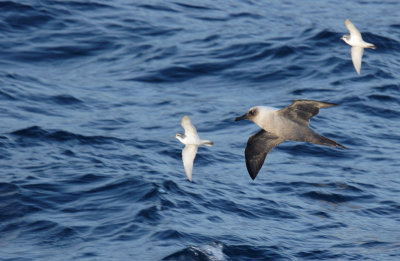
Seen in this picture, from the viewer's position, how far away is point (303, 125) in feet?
34.0

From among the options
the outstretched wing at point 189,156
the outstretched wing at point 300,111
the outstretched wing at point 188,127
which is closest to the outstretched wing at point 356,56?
the outstretched wing at point 300,111

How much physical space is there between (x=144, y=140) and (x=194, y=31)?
7439mm

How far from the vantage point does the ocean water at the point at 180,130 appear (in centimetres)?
1369

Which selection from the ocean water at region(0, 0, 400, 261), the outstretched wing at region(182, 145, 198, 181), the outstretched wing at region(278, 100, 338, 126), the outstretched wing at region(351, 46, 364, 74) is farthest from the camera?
the ocean water at region(0, 0, 400, 261)

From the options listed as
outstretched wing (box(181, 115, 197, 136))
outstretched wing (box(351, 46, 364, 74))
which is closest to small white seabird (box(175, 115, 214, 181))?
outstretched wing (box(181, 115, 197, 136))

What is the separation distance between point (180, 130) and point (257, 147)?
623 cm

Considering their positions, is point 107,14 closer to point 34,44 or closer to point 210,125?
point 34,44

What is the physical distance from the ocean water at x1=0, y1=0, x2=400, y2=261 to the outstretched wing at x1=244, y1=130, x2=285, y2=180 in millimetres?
2061

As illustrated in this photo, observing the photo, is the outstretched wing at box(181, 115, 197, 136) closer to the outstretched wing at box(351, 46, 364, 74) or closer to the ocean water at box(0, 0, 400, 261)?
→ the outstretched wing at box(351, 46, 364, 74)

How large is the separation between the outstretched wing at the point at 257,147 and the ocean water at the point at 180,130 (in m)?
2.06

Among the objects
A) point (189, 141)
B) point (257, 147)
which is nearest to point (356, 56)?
point (257, 147)

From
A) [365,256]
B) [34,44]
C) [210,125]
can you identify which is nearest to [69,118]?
[210,125]

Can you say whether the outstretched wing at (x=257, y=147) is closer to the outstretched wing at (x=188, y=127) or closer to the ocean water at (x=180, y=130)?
the outstretched wing at (x=188, y=127)

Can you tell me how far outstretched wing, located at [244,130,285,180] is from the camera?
38.3 ft
